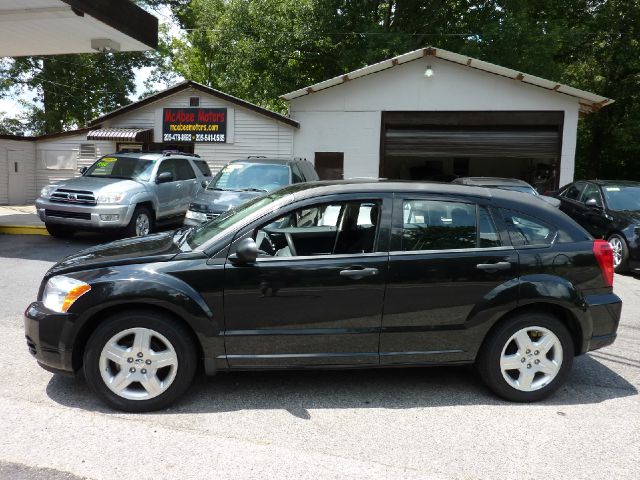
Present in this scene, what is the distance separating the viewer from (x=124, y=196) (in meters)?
9.85

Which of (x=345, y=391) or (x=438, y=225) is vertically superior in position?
(x=438, y=225)

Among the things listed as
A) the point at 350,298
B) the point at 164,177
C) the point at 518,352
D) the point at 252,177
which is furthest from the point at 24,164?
the point at 518,352

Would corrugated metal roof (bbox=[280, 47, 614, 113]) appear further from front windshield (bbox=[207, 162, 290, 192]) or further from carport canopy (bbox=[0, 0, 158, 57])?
front windshield (bbox=[207, 162, 290, 192])

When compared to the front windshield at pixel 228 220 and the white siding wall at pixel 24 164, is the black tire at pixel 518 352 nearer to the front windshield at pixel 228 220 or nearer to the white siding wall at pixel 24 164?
the front windshield at pixel 228 220

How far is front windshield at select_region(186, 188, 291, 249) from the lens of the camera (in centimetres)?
389

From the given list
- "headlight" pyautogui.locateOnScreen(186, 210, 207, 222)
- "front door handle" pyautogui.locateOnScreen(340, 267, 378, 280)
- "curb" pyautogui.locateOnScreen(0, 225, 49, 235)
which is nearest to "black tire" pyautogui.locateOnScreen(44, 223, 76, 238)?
"curb" pyautogui.locateOnScreen(0, 225, 49, 235)

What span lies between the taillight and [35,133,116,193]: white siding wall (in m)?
16.3

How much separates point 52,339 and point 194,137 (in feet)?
45.9

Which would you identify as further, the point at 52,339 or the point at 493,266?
the point at 493,266

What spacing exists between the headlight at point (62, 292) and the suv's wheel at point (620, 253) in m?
8.36

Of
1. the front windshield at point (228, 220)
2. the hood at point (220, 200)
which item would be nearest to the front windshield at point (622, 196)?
the hood at point (220, 200)

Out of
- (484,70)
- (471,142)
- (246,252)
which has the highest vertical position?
(484,70)

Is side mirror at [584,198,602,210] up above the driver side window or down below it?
above

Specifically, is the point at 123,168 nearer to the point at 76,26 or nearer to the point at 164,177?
the point at 164,177
